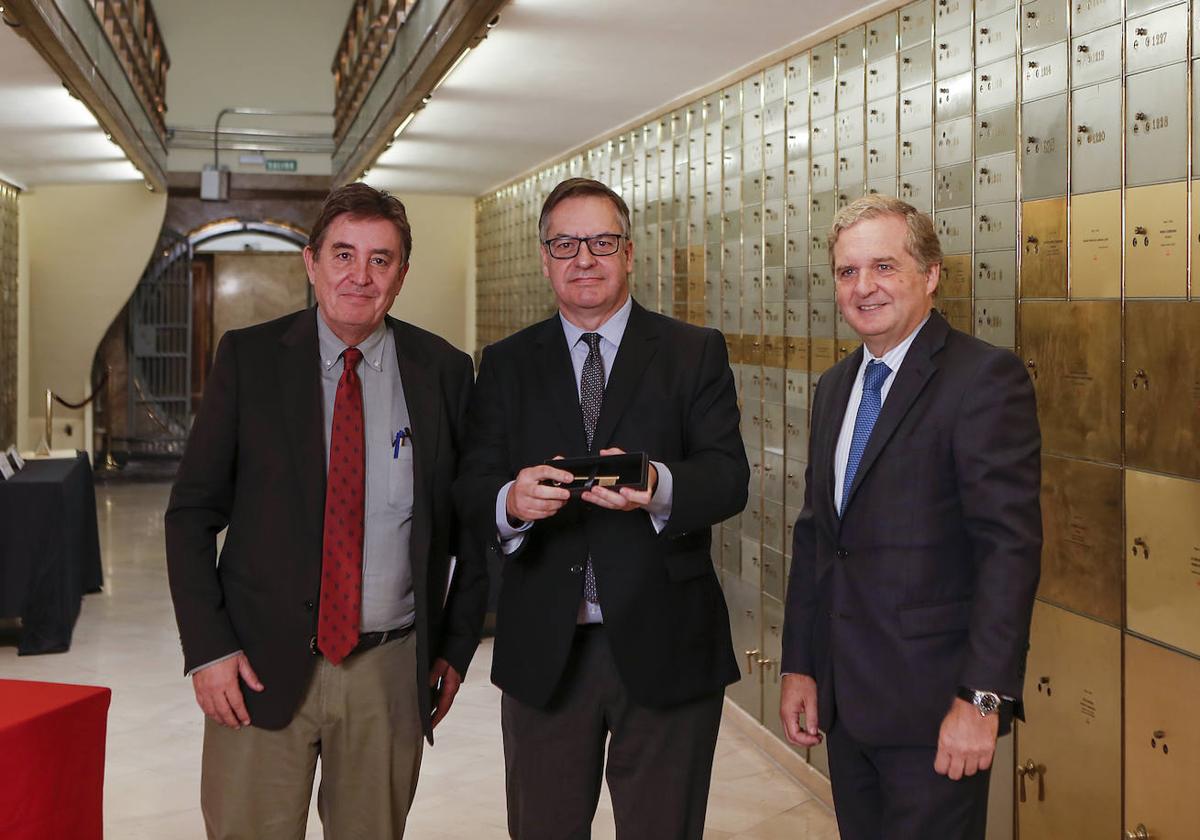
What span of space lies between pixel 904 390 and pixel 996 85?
1.71m

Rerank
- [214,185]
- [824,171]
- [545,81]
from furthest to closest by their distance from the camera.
Result: [214,185] → [545,81] → [824,171]

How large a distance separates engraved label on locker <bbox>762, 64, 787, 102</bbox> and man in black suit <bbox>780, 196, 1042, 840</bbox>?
2796mm

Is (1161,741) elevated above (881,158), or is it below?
below

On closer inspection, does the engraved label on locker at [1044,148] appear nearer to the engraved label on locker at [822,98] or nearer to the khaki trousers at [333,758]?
the engraved label on locker at [822,98]

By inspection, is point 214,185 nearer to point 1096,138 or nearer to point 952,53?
point 952,53

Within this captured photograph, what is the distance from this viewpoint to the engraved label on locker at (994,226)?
3357 mm

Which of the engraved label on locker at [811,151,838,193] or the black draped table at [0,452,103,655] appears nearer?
the engraved label on locker at [811,151,838,193]

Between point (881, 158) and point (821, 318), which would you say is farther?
point (821, 318)

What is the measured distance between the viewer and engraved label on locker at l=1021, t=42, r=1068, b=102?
3135 millimetres

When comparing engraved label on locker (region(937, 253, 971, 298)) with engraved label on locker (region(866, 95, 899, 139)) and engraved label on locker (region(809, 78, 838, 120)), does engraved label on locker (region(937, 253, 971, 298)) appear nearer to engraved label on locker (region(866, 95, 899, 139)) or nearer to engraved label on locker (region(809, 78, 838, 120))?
engraved label on locker (region(866, 95, 899, 139))

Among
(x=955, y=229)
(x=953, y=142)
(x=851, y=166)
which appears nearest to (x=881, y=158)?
(x=851, y=166)

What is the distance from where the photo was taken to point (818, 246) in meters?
4.52

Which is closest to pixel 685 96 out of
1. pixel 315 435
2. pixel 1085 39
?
pixel 1085 39

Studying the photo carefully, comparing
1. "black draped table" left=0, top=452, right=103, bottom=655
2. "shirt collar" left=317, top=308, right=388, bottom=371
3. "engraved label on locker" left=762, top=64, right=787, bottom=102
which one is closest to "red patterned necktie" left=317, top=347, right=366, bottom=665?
"shirt collar" left=317, top=308, right=388, bottom=371
